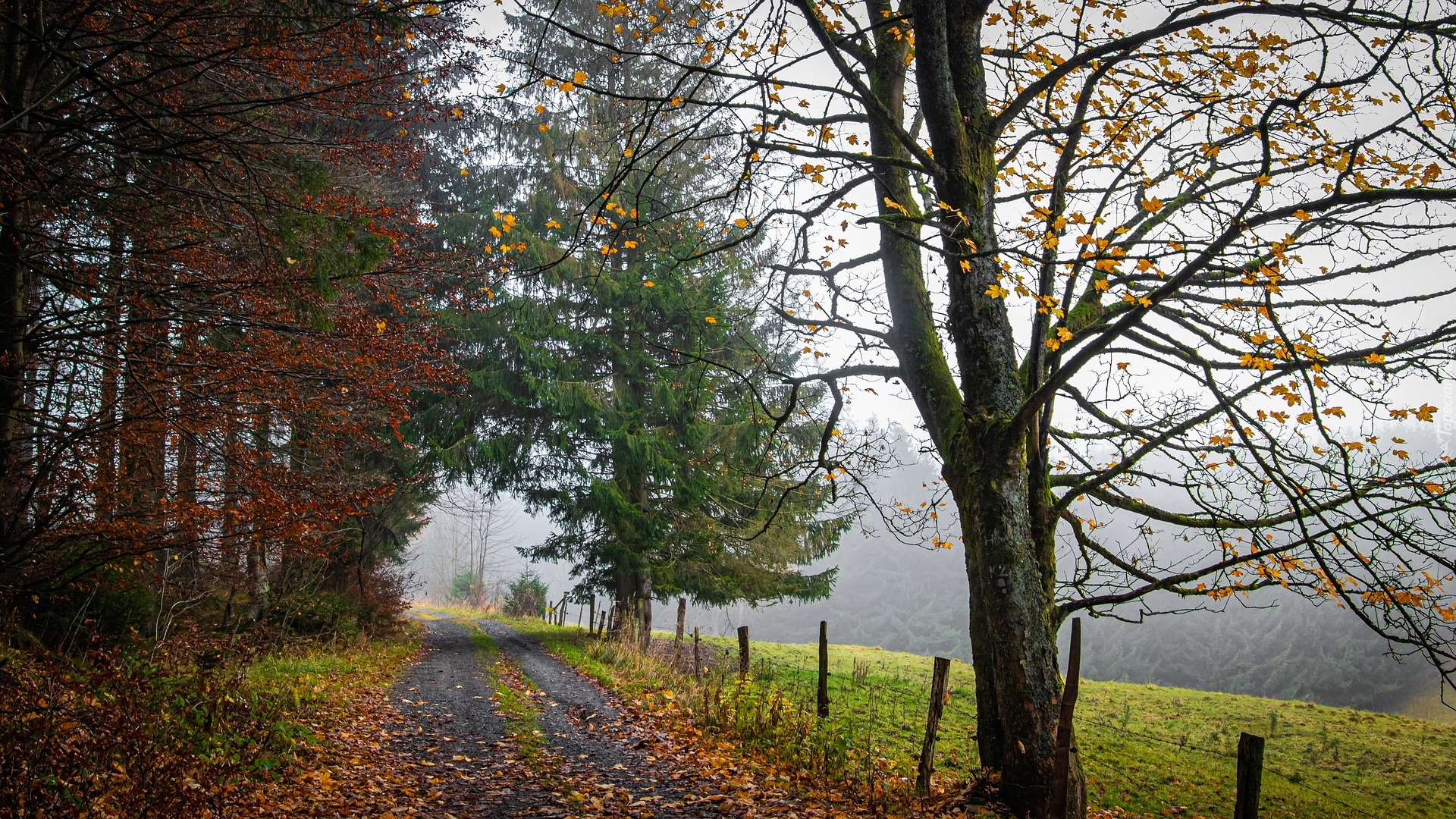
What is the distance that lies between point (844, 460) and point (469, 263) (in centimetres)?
766

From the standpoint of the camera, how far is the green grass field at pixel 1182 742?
8250 mm

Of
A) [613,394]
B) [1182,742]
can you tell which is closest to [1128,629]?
[1182,742]

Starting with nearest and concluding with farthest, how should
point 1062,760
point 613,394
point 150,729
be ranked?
1. point 1062,760
2. point 150,729
3. point 613,394

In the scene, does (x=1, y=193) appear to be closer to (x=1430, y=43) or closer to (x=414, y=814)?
(x=414, y=814)

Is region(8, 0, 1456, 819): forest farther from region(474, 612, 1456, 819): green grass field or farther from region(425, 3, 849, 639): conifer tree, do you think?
region(425, 3, 849, 639): conifer tree

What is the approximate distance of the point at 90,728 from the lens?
13.0 ft

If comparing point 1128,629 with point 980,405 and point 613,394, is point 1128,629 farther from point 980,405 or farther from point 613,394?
point 980,405

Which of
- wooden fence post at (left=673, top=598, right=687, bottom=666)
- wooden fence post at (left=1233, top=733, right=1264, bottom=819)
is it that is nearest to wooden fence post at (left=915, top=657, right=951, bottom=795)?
wooden fence post at (left=1233, top=733, right=1264, bottom=819)

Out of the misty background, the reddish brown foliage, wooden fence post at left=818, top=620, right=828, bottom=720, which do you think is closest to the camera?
the reddish brown foliage

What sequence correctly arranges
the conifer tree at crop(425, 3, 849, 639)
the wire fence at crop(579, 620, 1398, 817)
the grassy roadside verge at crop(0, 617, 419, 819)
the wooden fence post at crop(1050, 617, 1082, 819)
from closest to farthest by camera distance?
the grassy roadside verge at crop(0, 617, 419, 819) → the wooden fence post at crop(1050, 617, 1082, 819) → the wire fence at crop(579, 620, 1398, 817) → the conifer tree at crop(425, 3, 849, 639)

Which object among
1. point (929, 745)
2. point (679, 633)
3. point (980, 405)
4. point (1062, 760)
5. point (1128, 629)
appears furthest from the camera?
point (1128, 629)

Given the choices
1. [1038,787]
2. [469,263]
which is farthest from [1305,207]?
[469,263]

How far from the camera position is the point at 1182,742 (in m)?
11.7

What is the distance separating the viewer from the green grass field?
825 centimetres
